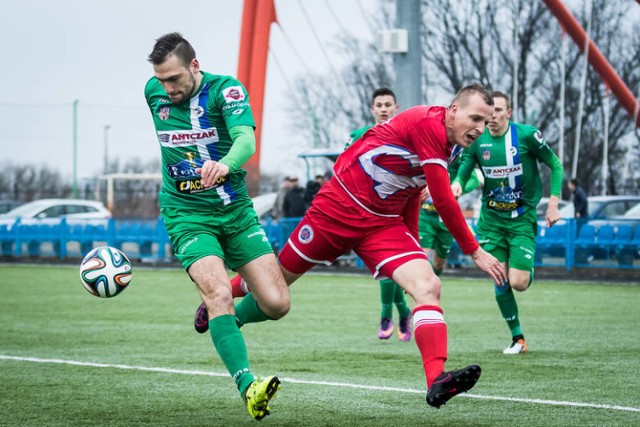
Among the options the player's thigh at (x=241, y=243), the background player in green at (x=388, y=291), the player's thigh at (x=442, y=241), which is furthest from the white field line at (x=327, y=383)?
the player's thigh at (x=442, y=241)

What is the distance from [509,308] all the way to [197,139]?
4.26 meters

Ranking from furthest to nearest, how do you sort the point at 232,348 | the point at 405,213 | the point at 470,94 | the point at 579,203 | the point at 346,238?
the point at 579,203, the point at 405,213, the point at 346,238, the point at 470,94, the point at 232,348

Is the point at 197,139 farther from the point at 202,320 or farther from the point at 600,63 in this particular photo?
the point at 600,63

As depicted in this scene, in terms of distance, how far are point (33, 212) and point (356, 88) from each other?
65.2 feet

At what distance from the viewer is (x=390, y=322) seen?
35.9ft

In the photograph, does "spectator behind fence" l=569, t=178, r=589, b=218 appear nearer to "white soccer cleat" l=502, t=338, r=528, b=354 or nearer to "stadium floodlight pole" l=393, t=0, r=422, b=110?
"stadium floodlight pole" l=393, t=0, r=422, b=110

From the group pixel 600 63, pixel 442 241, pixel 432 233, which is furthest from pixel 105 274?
pixel 600 63

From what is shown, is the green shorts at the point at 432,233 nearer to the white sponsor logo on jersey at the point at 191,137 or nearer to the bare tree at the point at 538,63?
the white sponsor logo on jersey at the point at 191,137

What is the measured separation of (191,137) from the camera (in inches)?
269

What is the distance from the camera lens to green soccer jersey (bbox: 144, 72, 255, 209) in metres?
6.80

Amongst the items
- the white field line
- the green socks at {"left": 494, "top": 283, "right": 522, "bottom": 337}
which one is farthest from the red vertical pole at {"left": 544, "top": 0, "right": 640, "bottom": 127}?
the white field line

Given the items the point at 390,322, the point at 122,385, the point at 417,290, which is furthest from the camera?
the point at 390,322

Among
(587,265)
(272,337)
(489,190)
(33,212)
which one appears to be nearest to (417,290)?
(489,190)

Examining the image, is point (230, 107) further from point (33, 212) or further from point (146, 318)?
point (33, 212)
